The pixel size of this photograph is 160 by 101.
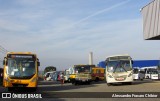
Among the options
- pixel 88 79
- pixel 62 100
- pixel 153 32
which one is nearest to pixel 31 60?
pixel 62 100

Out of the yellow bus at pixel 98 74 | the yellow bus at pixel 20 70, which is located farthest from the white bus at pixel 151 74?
the yellow bus at pixel 20 70

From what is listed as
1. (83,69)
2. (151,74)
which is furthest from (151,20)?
(151,74)

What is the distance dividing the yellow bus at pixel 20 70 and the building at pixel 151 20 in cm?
1508

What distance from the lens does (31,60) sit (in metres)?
25.4

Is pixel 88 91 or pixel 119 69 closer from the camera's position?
pixel 88 91

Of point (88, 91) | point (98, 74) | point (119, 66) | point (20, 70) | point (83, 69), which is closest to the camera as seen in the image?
point (88, 91)

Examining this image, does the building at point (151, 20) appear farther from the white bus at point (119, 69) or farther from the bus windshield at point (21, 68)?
the bus windshield at point (21, 68)

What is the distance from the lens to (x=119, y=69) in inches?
1259

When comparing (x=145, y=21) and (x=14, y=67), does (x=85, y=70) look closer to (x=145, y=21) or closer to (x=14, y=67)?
(x=145, y=21)

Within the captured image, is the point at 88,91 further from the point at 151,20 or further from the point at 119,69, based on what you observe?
the point at 151,20

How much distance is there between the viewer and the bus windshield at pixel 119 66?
31922mm

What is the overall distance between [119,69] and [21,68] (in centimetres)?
1024

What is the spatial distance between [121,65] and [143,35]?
8.56 metres

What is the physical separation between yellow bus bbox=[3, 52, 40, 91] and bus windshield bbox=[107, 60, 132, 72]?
29.0 ft
